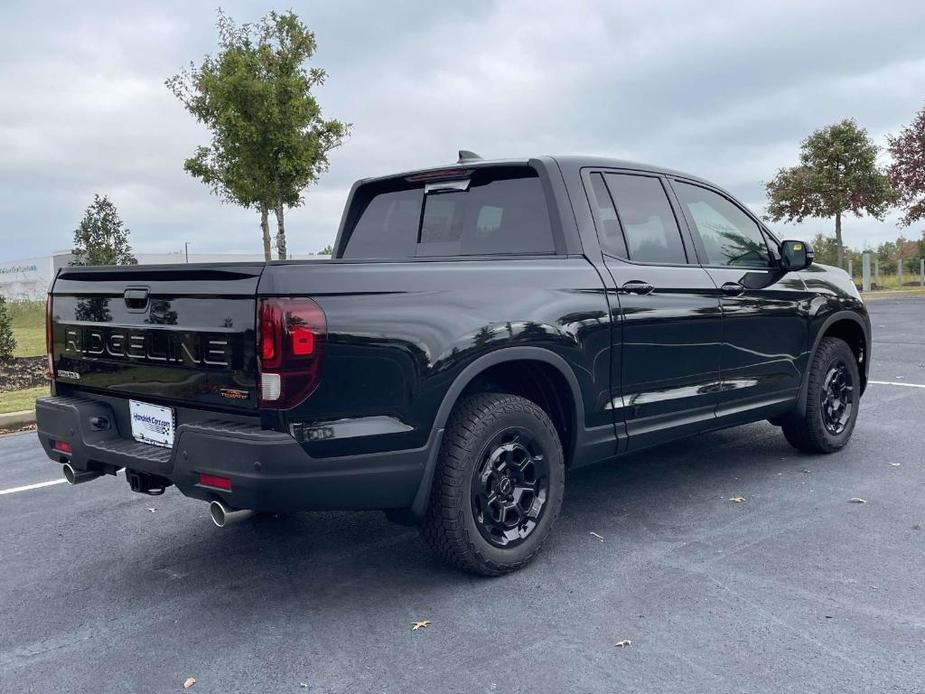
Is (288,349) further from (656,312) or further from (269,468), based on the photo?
(656,312)

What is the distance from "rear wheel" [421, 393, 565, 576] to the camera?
3.50m

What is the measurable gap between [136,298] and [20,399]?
276 inches

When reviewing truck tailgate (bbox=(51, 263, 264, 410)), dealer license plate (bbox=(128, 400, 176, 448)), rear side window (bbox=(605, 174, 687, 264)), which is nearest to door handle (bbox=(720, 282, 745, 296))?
rear side window (bbox=(605, 174, 687, 264))

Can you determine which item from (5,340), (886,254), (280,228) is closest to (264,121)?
(280,228)

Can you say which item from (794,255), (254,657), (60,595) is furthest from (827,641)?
(60,595)

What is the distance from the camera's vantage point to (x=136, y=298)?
352 cm

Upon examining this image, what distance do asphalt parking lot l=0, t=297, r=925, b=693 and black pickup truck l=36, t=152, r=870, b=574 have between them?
1.27 ft

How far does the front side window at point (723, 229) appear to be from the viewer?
4.95 m

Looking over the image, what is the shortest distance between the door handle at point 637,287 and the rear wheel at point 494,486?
2.77 feet

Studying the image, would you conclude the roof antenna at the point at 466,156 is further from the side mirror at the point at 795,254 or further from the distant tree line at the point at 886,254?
the distant tree line at the point at 886,254

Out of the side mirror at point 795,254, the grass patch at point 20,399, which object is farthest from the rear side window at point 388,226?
the grass patch at point 20,399

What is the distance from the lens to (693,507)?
186 inches

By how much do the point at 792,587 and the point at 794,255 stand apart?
244 cm

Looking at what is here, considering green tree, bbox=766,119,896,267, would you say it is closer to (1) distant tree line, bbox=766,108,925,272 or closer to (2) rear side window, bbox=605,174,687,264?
(1) distant tree line, bbox=766,108,925,272
